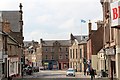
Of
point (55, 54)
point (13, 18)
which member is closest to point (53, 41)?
point (55, 54)

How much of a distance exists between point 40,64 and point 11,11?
5892 cm

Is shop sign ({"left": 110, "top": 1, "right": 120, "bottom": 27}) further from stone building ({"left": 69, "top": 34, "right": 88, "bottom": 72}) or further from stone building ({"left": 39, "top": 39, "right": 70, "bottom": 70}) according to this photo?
stone building ({"left": 39, "top": 39, "right": 70, "bottom": 70})

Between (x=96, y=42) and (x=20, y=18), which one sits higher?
(x=20, y=18)

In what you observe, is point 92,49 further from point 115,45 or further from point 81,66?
point 115,45

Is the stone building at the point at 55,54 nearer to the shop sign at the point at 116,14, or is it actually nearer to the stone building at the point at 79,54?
the stone building at the point at 79,54

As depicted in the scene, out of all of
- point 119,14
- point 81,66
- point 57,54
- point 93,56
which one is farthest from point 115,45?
point 57,54

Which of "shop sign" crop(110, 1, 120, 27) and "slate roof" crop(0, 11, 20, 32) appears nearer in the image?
"shop sign" crop(110, 1, 120, 27)

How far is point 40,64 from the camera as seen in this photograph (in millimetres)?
140375

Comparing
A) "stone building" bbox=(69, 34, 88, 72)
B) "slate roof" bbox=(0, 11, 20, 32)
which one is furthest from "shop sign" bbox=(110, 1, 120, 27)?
"stone building" bbox=(69, 34, 88, 72)

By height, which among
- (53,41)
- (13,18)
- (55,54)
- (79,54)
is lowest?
(79,54)

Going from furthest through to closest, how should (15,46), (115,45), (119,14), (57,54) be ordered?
(57,54), (15,46), (115,45), (119,14)

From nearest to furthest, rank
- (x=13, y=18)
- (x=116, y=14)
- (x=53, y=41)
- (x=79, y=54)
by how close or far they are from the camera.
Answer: (x=116, y=14) → (x=13, y=18) → (x=79, y=54) → (x=53, y=41)

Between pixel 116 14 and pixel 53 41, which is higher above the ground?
pixel 53 41

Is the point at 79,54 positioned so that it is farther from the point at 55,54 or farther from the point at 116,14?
the point at 116,14
